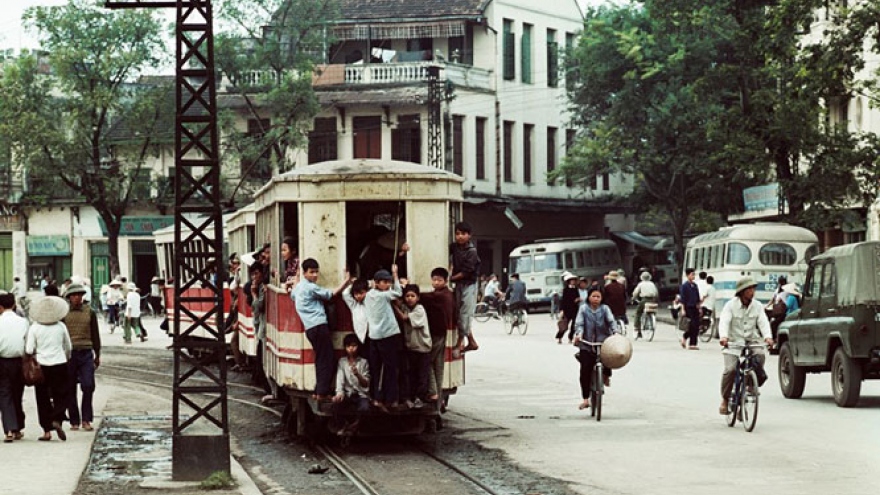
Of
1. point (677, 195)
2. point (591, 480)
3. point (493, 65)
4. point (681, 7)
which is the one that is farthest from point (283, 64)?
point (591, 480)

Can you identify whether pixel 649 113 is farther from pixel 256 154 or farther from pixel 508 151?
pixel 256 154

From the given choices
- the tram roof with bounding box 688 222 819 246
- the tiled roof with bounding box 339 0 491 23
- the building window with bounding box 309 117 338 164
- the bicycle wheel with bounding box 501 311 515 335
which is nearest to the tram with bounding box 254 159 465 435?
the bicycle wheel with bounding box 501 311 515 335

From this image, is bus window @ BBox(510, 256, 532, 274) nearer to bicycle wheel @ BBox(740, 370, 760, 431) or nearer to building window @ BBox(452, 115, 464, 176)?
building window @ BBox(452, 115, 464, 176)

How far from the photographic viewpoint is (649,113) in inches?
2511

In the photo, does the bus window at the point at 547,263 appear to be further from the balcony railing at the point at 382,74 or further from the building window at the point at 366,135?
the building window at the point at 366,135

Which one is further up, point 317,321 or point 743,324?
point 317,321

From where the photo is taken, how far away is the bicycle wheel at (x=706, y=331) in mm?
44781

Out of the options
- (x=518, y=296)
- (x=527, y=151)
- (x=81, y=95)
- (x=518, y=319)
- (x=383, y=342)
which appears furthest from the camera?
(x=527, y=151)

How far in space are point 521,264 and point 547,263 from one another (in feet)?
4.53

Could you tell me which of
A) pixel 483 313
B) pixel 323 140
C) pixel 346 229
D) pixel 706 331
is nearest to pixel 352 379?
pixel 346 229

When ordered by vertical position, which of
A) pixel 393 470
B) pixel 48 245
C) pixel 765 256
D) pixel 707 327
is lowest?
pixel 393 470

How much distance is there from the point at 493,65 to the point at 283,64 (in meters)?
9.35

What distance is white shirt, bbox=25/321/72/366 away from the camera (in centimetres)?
2016

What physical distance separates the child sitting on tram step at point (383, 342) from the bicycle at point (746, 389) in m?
4.19
